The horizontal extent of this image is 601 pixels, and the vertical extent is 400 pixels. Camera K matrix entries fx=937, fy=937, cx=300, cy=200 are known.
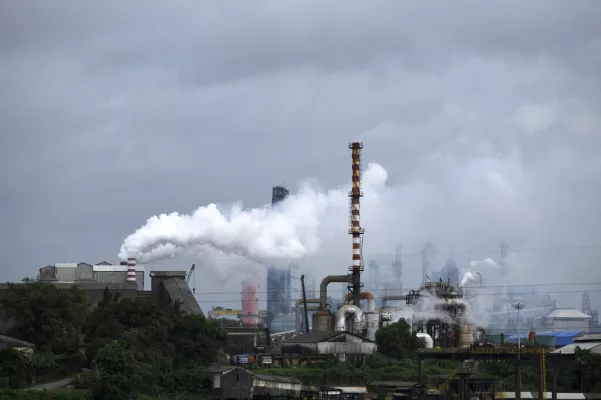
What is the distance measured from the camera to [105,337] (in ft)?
264

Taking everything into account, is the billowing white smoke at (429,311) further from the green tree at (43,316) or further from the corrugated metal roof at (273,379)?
the green tree at (43,316)

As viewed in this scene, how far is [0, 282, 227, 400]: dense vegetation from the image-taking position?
233 feet

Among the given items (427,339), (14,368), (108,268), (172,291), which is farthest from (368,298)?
(14,368)

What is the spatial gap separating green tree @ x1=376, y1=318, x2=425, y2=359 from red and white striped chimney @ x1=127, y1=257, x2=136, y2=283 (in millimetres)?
42252

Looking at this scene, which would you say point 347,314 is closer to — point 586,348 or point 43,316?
point 586,348

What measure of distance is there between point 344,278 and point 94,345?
5909 centimetres

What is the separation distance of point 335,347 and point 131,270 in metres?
44.8

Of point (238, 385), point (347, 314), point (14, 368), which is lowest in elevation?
point (238, 385)

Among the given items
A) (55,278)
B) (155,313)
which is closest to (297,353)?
(155,313)

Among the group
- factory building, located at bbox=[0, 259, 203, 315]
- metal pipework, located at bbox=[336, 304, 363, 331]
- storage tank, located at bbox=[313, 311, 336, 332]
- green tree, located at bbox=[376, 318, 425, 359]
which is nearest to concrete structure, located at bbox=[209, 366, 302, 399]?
factory building, located at bbox=[0, 259, 203, 315]

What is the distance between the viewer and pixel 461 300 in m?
125

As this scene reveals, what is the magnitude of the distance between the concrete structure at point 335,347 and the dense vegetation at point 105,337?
14.3 metres

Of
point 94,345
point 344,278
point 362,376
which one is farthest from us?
point 344,278

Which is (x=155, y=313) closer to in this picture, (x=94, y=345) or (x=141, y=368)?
(x=94, y=345)
